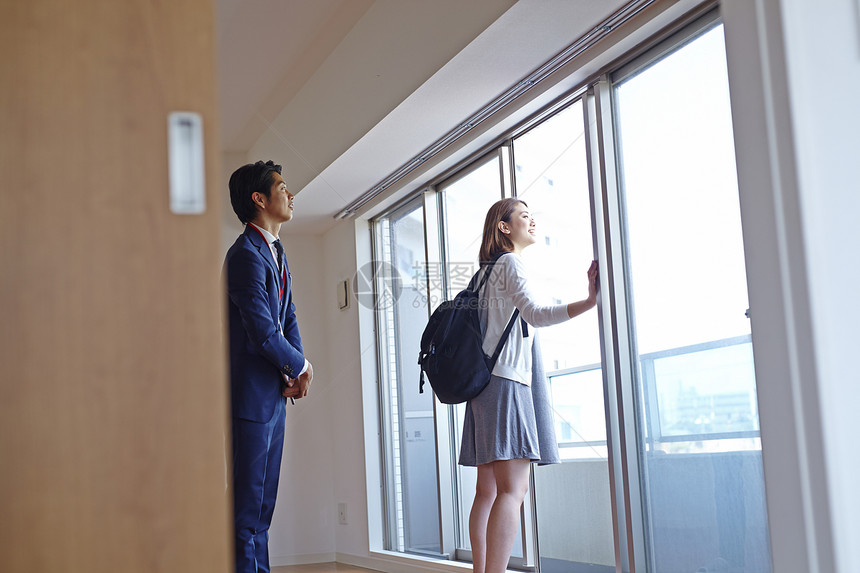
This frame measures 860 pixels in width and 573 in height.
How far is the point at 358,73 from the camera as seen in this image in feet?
12.0

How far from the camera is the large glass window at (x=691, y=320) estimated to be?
7.16 ft

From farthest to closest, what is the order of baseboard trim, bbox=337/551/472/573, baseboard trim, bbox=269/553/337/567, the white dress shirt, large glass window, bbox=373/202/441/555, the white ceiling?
baseboard trim, bbox=269/553/337/567
large glass window, bbox=373/202/441/555
baseboard trim, bbox=337/551/472/573
the white ceiling
the white dress shirt

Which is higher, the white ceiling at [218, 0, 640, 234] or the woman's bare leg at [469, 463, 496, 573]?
the white ceiling at [218, 0, 640, 234]

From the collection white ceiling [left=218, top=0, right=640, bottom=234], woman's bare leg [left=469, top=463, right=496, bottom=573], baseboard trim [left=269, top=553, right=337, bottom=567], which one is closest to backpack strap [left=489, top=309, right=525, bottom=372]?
woman's bare leg [left=469, top=463, right=496, bottom=573]

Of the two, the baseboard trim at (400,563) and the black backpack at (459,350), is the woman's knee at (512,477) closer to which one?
the black backpack at (459,350)

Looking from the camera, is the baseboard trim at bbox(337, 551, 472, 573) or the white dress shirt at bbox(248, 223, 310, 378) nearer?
the white dress shirt at bbox(248, 223, 310, 378)

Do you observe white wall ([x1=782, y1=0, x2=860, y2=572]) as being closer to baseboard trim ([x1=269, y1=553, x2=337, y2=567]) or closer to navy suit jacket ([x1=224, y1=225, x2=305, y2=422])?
navy suit jacket ([x1=224, y1=225, x2=305, y2=422])

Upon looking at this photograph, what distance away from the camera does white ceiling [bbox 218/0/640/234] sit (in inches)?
106

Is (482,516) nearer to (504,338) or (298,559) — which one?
(504,338)

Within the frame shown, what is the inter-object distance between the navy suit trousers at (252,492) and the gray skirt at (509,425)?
0.68 meters

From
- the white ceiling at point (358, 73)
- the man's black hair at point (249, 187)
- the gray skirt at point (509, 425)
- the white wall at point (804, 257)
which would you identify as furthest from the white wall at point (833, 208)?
the man's black hair at point (249, 187)

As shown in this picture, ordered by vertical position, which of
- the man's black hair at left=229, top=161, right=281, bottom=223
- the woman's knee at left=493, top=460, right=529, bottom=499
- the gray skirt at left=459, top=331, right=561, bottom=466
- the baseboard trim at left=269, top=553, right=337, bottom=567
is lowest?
the baseboard trim at left=269, top=553, right=337, bottom=567

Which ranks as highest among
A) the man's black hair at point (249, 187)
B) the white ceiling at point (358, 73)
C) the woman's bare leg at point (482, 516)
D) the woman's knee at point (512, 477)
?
the white ceiling at point (358, 73)

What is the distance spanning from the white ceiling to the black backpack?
0.75 metres
